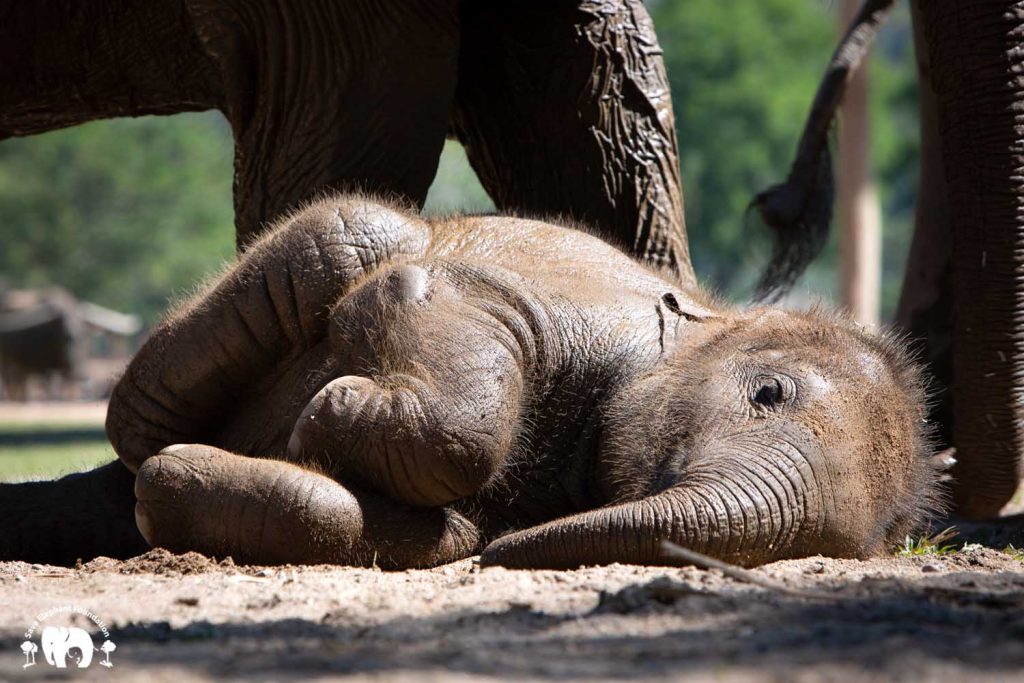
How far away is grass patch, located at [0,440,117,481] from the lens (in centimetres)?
1038

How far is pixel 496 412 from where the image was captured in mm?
4750

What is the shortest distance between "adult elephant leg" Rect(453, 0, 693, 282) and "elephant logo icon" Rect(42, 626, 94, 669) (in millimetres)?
3902

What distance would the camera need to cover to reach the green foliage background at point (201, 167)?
1636 inches

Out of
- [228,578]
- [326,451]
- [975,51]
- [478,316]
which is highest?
[975,51]

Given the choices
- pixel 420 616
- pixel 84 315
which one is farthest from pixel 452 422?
pixel 84 315

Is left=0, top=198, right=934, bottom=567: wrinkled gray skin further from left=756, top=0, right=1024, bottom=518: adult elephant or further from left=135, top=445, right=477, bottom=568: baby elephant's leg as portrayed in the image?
left=756, top=0, right=1024, bottom=518: adult elephant

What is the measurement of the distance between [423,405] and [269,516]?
0.57 metres

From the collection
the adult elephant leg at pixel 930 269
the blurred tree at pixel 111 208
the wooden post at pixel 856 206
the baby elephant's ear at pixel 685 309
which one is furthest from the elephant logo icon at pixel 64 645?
the blurred tree at pixel 111 208

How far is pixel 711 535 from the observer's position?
4219 mm

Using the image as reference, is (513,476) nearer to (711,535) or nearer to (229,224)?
(711,535)

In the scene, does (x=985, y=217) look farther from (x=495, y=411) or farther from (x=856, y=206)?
(x=856, y=206)

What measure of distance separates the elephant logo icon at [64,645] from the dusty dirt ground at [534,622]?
6 cm

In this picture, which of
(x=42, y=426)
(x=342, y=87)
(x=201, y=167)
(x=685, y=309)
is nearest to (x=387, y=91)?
(x=342, y=87)

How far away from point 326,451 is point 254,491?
302 millimetres
